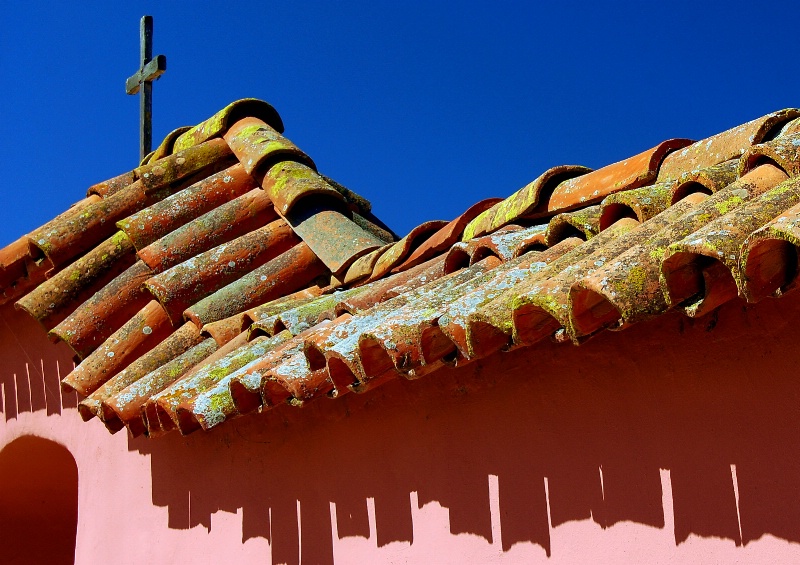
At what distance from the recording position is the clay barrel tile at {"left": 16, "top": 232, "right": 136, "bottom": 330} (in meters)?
4.63

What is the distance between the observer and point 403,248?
3869mm

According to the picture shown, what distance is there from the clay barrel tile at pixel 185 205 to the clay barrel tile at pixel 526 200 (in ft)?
5.70

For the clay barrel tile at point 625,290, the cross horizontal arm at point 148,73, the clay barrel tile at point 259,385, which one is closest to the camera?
the clay barrel tile at point 625,290

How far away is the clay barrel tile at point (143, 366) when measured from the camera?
373 cm

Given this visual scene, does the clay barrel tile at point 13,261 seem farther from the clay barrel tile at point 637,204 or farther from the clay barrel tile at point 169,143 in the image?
the clay barrel tile at point 637,204

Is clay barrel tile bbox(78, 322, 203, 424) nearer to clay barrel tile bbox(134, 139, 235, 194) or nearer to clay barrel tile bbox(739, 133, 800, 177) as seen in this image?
clay barrel tile bbox(134, 139, 235, 194)

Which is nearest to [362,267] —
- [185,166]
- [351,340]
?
[351,340]

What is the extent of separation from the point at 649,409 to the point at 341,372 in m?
0.81

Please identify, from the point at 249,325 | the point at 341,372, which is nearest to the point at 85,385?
the point at 249,325

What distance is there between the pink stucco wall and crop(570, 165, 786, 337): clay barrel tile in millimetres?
211

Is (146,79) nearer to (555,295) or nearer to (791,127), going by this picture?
(791,127)

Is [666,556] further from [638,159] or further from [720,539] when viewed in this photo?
[638,159]

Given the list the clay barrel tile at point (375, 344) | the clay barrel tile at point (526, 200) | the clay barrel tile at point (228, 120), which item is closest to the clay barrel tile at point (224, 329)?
the clay barrel tile at point (526, 200)

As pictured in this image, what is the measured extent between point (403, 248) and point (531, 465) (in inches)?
62.9
